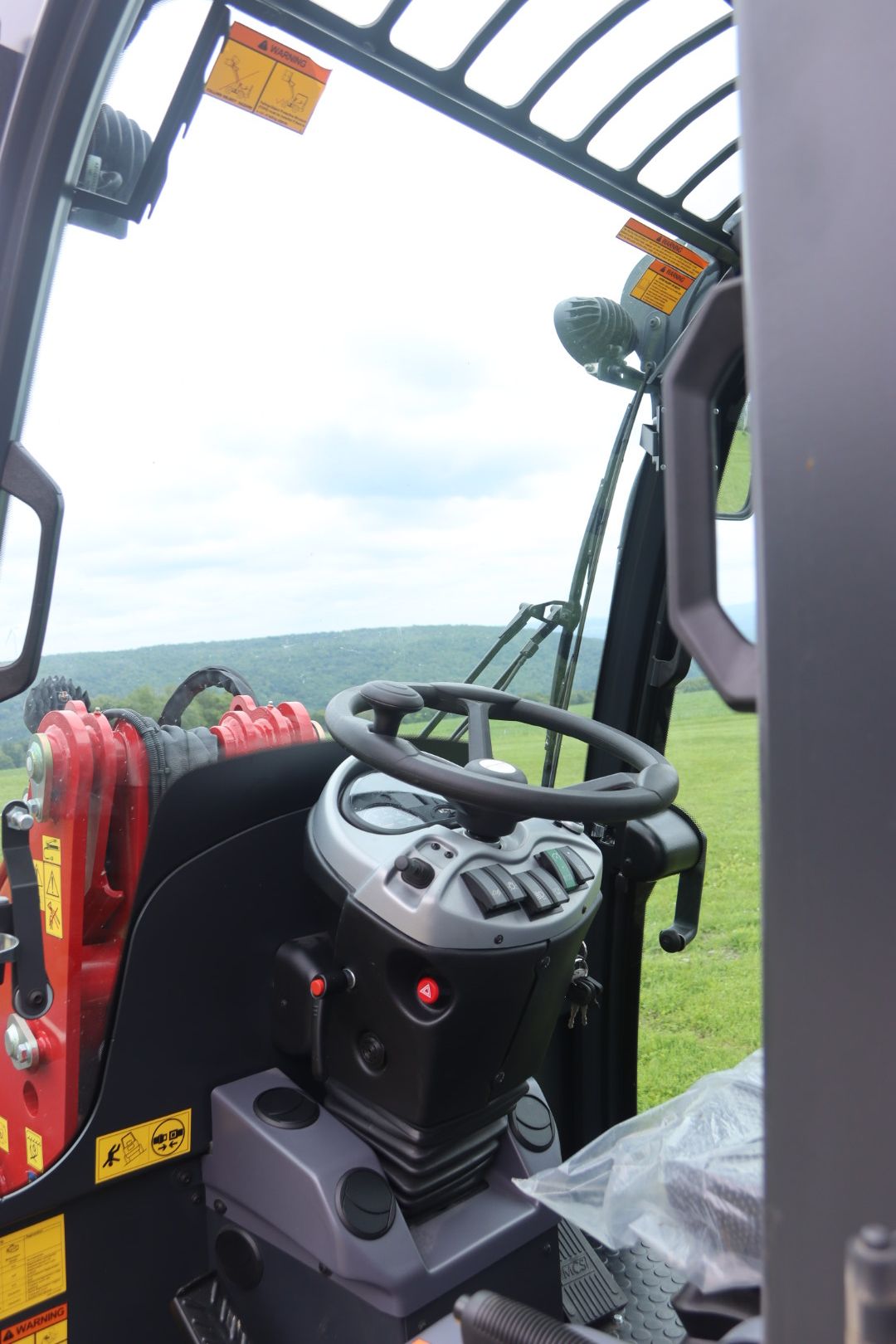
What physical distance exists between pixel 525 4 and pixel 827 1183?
136 cm

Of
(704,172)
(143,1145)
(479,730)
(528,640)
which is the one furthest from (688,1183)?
(704,172)

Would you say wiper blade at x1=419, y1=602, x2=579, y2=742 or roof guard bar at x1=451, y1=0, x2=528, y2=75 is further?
wiper blade at x1=419, y1=602, x2=579, y2=742

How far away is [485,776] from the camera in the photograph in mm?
1231

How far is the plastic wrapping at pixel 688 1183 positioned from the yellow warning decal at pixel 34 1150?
0.79 metres

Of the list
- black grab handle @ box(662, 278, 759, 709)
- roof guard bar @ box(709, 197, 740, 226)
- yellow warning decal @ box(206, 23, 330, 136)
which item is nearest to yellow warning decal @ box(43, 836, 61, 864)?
yellow warning decal @ box(206, 23, 330, 136)

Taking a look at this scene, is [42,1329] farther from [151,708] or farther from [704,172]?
[704,172]

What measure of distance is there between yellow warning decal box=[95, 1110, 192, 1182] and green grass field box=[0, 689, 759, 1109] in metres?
2.32

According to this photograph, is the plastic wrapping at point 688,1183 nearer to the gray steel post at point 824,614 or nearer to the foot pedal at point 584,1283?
the gray steel post at point 824,614

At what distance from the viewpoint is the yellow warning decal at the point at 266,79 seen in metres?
Result: 1.23

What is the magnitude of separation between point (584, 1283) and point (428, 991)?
788 millimetres

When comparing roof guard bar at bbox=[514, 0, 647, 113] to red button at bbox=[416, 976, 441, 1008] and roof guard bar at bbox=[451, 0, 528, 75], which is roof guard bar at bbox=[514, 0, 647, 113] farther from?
red button at bbox=[416, 976, 441, 1008]

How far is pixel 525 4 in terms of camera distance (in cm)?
131

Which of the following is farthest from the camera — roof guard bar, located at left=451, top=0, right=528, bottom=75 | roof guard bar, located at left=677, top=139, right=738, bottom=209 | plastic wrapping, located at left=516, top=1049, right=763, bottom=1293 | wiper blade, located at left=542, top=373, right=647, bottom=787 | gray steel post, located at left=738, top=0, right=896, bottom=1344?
wiper blade, located at left=542, top=373, right=647, bottom=787

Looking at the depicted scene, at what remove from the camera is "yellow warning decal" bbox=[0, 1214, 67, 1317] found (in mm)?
1367
